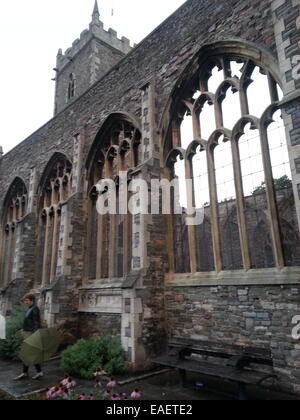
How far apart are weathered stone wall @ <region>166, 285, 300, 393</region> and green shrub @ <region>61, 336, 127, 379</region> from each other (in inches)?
49.7

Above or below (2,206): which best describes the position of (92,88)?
above

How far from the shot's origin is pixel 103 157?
34.4 ft

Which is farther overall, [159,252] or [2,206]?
[2,206]

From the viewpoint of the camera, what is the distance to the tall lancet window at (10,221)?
14.7 metres

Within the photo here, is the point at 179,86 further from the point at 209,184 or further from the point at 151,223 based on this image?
the point at 151,223

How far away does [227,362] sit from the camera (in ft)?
15.0

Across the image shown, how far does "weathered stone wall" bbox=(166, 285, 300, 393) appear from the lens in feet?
16.2

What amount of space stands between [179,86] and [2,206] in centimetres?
1159

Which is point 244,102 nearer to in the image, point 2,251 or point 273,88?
point 273,88

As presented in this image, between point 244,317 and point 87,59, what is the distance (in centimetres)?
2032

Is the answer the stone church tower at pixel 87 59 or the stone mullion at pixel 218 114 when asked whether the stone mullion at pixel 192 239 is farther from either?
the stone church tower at pixel 87 59

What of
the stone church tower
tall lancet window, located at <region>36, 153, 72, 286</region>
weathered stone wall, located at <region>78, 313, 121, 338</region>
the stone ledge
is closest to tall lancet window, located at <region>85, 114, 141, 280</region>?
weathered stone wall, located at <region>78, 313, 121, 338</region>
